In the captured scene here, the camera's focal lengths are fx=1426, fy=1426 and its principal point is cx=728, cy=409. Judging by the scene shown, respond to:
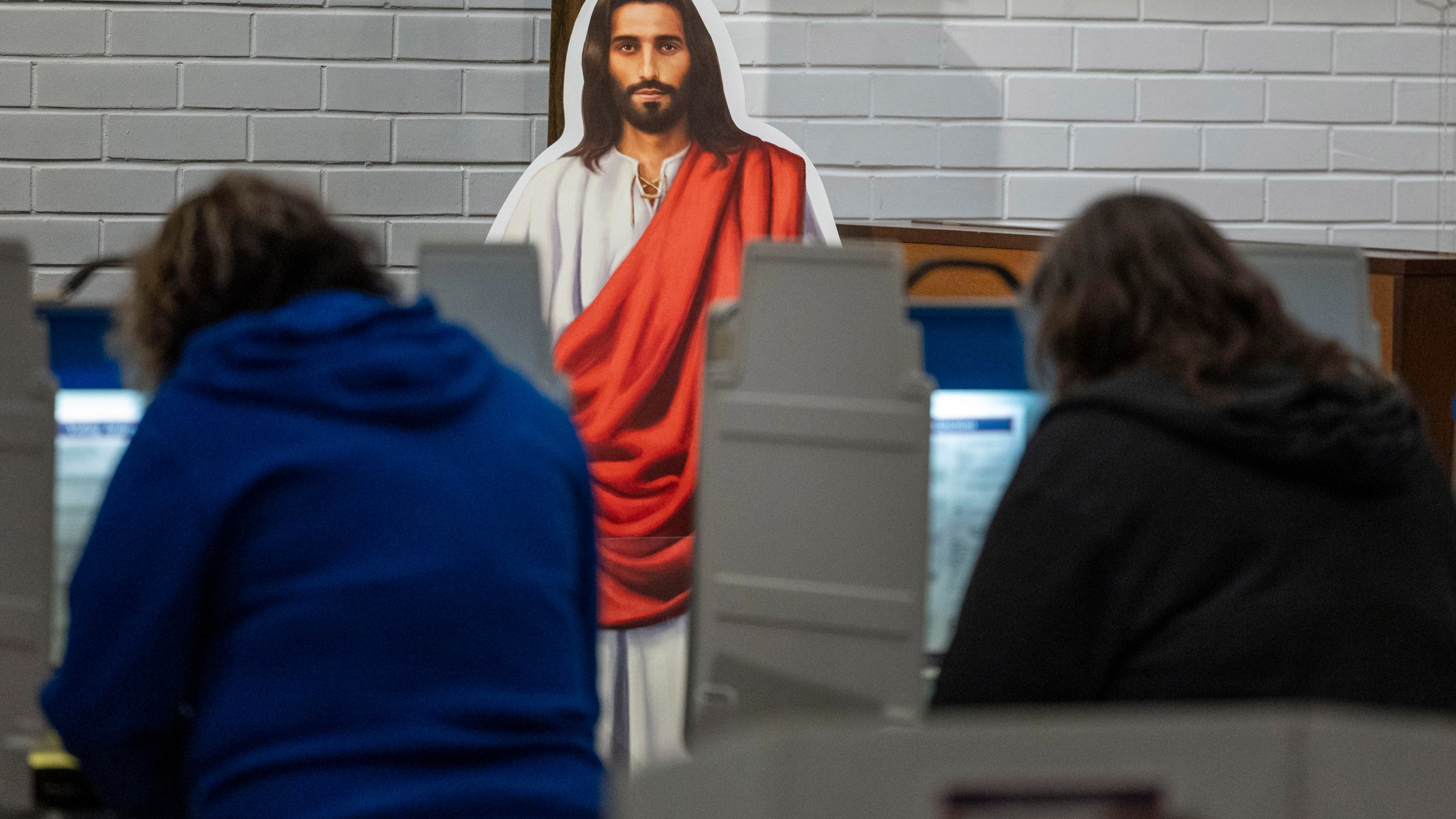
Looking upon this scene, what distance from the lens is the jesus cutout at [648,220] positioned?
7.72ft

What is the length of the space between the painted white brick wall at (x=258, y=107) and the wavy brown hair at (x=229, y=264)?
2051 mm

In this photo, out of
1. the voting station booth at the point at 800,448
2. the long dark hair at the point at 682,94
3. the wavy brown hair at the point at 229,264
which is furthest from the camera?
the long dark hair at the point at 682,94

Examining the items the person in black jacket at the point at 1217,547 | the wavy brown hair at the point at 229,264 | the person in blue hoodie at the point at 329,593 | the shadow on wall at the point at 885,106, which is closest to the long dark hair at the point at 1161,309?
the person in black jacket at the point at 1217,547

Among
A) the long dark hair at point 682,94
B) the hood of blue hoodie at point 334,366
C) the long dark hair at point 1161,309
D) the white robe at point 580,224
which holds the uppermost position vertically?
the long dark hair at point 682,94

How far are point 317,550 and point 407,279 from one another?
234 centimetres

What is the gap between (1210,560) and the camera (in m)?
1.03

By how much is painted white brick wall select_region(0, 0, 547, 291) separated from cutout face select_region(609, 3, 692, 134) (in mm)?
760

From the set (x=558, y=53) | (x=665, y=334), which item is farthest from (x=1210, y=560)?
A: (x=558, y=53)

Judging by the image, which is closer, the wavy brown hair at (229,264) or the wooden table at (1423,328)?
the wavy brown hair at (229,264)

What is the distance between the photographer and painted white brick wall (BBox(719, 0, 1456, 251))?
3.23 metres

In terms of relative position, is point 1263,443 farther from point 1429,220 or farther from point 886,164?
point 1429,220

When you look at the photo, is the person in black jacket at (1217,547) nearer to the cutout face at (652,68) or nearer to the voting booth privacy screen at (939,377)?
the voting booth privacy screen at (939,377)

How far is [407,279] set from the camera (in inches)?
128

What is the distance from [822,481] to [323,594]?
17.0 inches
